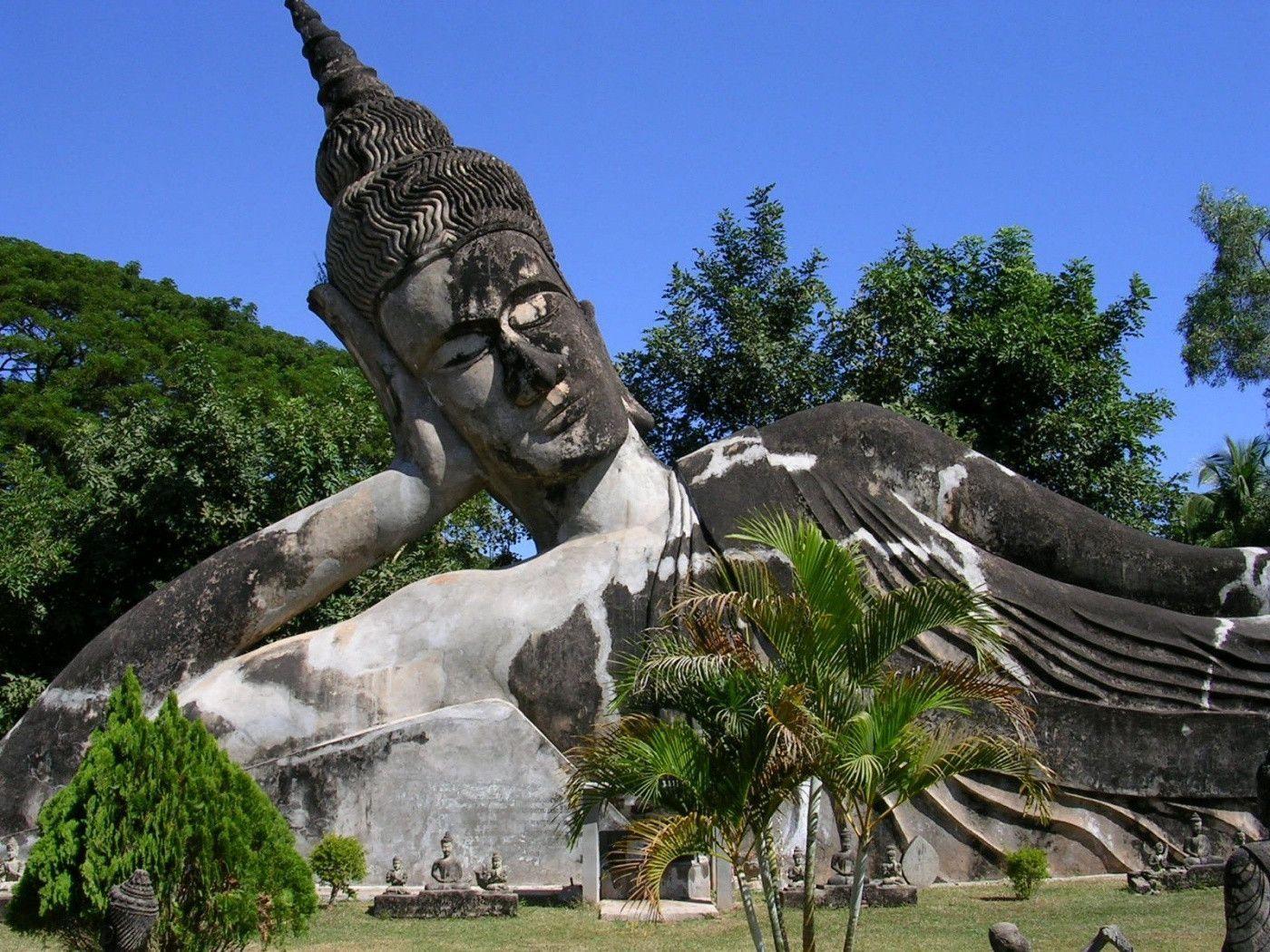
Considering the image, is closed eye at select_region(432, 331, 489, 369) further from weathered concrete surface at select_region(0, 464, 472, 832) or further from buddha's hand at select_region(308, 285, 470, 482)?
weathered concrete surface at select_region(0, 464, 472, 832)

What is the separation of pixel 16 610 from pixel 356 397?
4.77m

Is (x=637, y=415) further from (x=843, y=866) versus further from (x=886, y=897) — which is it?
(x=886, y=897)

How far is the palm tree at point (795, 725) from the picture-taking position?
589 cm

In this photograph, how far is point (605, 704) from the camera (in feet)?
31.6

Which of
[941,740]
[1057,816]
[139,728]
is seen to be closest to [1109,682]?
[1057,816]

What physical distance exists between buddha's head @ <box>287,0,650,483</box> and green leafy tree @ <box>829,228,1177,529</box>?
25.5 ft

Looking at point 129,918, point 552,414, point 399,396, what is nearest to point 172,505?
point 399,396

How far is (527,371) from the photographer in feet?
33.7

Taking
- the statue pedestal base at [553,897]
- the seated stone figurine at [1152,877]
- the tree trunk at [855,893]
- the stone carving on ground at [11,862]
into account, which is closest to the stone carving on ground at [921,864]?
the seated stone figurine at [1152,877]

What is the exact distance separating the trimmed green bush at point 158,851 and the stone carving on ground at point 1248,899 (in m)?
3.64

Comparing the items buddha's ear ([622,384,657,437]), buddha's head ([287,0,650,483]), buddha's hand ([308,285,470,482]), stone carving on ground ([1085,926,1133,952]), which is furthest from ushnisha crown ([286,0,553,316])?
stone carving on ground ([1085,926,1133,952])

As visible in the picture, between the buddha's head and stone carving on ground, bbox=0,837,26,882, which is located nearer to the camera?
stone carving on ground, bbox=0,837,26,882

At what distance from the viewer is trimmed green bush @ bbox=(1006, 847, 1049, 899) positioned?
8555 mm

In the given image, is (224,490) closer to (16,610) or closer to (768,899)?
(16,610)
